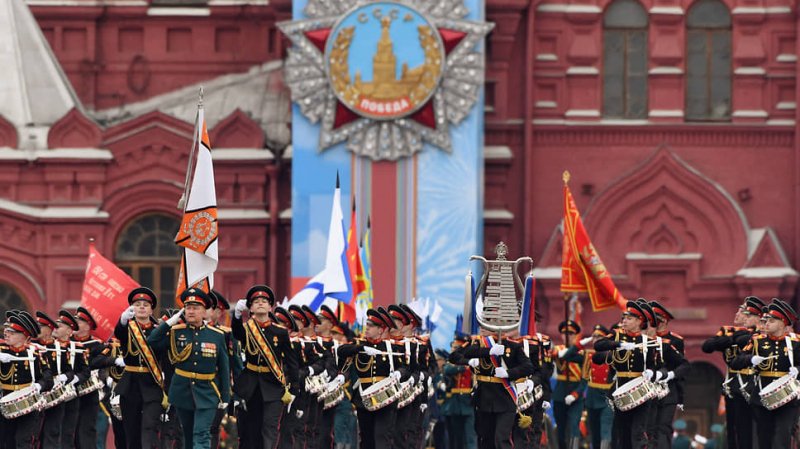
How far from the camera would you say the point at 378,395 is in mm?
22906

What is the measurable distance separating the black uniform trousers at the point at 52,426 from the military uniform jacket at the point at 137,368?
1.74 m

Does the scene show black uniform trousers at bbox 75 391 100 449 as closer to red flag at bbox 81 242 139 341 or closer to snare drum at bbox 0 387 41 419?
red flag at bbox 81 242 139 341

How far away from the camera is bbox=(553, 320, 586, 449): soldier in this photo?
27172mm

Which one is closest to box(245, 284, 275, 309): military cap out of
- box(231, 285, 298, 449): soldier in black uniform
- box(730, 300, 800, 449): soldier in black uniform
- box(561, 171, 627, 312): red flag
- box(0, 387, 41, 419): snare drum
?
box(231, 285, 298, 449): soldier in black uniform

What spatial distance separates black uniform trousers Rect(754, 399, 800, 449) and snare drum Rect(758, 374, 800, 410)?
0.11 m

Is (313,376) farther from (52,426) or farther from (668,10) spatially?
(668,10)

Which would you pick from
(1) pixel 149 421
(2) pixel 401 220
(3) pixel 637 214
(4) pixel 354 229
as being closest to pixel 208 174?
Answer: (1) pixel 149 421

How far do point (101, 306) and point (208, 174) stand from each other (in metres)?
3.65

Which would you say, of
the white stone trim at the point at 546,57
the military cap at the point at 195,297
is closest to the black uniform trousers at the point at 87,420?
the military cap at the point at 195,297

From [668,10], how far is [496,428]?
14.0 metres

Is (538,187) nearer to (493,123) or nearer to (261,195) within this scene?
(493,123)

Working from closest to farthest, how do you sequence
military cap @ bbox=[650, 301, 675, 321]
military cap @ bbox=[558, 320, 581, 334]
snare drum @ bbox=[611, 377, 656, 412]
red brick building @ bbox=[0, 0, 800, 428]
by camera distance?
snare drum @ bbox=[611, 377, 656, 412]
military cap @ bbox=[650, 301, 675, 321]
military cap @ bbox=[558, 320, 581, 334]
red brick building @ bbox=[0, 0, 800, 428]

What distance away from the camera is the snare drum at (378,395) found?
22891 millimetres

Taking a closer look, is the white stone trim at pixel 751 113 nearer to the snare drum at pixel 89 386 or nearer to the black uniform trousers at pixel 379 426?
the black uniform trousers at pixel 379 426
